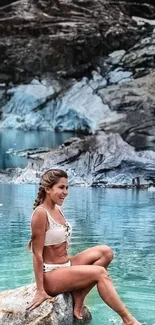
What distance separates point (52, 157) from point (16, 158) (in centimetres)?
102

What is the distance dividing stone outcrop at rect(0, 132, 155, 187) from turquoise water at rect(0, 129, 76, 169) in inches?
9.6

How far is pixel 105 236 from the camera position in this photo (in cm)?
778

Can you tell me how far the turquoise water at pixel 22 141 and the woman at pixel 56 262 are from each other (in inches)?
480

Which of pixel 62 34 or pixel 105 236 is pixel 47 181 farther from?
pixel 62 34

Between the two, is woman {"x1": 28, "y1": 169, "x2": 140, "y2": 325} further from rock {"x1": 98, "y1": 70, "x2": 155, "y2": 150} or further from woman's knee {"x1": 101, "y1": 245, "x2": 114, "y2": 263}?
rock {"x1": 98, "y1": 70, "x2": 155, "y2": 150}

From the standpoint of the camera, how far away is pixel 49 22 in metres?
17.0

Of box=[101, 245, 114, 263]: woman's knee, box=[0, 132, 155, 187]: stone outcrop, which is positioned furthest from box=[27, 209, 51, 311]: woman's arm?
box=[0, 132, 155, 187]: stone outcrop

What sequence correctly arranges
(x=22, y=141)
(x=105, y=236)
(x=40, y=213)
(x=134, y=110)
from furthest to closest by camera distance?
(x=134, y=110) < (x=22, y=141) < (x=105, y=236) < (x=40, y=213)

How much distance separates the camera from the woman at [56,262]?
3.09 m

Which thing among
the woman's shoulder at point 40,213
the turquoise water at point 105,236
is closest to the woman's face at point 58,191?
the woman's shoulder at point 40,213

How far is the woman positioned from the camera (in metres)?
3.09

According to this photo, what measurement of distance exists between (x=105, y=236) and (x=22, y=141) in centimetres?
834

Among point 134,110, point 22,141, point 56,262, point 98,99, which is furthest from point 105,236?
point 98,99

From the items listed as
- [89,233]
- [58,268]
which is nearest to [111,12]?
[89,233]
